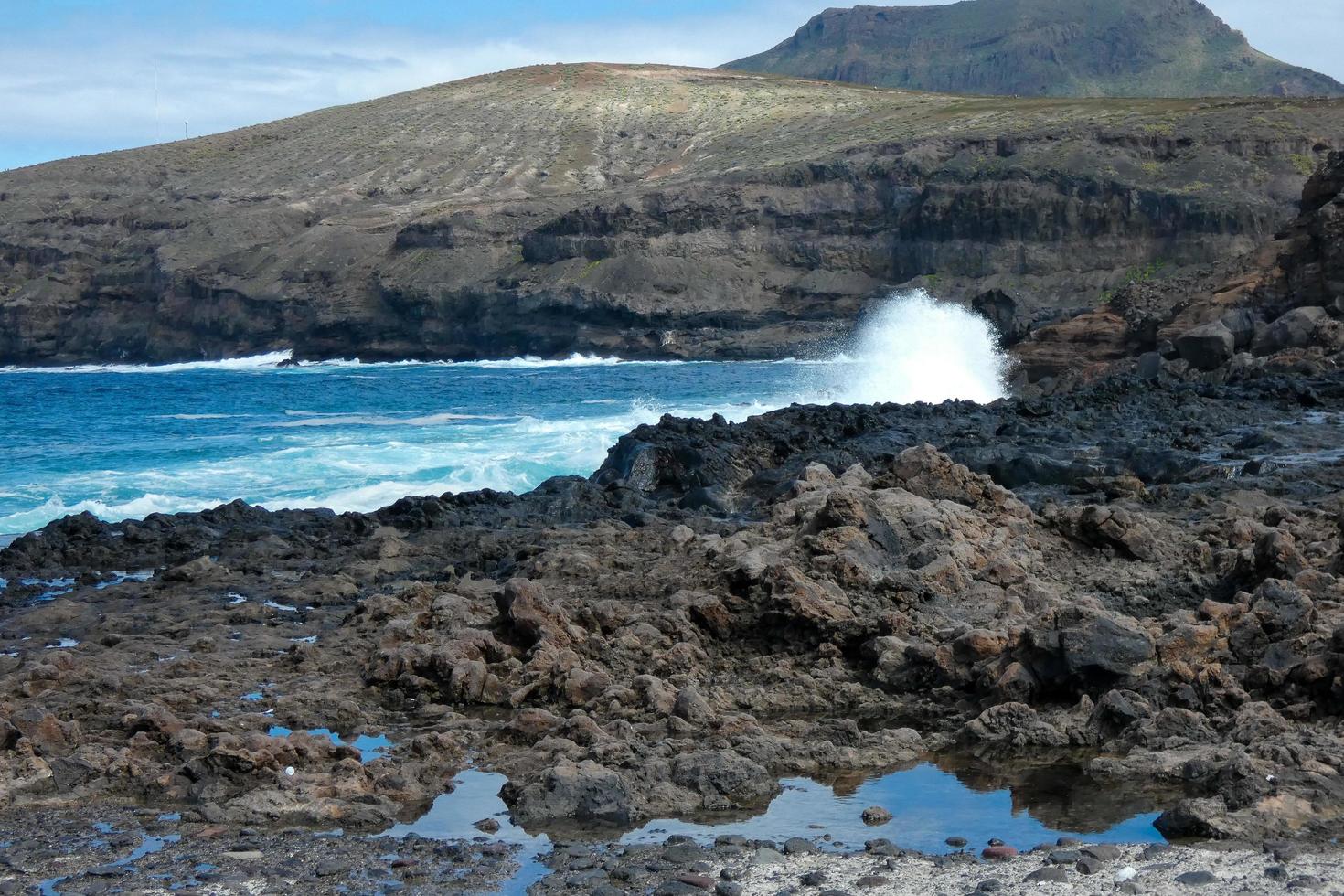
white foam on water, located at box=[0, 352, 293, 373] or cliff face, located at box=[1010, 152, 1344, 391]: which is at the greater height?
cliff face, located at box=[1010, 152, 1344, 391]

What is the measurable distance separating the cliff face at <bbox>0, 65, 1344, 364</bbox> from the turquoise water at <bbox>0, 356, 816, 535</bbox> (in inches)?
519

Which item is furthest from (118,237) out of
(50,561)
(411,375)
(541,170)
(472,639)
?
(472,639)

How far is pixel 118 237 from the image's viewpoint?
104875mm

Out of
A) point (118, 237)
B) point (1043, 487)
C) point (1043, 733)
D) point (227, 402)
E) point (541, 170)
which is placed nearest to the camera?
point (1043, 733)

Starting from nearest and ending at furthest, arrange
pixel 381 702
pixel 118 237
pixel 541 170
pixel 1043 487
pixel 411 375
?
1. pixel 381 702
2. pixel 1043 487
3. pixel 411 375
4. pixel 118 237
5. pixel 541 170

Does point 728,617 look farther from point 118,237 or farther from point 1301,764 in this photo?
point 118,237

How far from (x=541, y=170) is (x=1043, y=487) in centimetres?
9937

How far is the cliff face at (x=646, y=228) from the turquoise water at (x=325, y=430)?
43.2 feet

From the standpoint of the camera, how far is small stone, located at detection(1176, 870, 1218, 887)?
545 cm

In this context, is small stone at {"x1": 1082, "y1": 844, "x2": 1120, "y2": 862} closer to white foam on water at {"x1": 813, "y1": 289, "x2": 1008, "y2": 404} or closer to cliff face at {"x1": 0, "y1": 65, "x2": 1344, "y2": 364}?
white foam on water at {"x1": 813, "y1": 289, "x2": 1008, "y2": 404}

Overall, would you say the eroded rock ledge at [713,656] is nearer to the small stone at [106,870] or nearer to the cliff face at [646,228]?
the small stone at [106,870]

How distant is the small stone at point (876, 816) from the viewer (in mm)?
6559

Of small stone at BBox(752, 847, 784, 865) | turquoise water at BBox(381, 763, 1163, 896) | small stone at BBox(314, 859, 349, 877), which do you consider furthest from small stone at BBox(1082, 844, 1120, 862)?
small stone at BBox(314, 859, 349, 877)

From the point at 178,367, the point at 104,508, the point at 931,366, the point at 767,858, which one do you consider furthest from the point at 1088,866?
the point at 178,367
